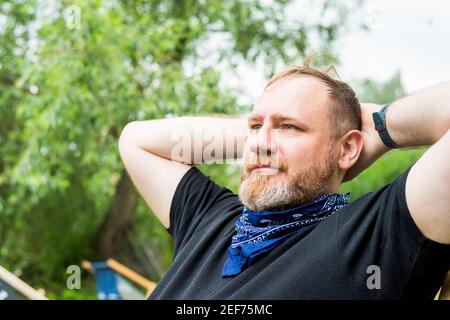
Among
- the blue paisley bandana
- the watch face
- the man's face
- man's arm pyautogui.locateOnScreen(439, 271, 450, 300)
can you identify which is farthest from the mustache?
man's arm pyautogui.locateOnScreen(439, 271, 450, 300)

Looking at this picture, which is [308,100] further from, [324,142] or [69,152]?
[69,152]

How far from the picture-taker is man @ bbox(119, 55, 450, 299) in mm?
1151

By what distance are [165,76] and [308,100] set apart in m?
4.45

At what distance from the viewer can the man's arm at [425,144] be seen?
3.58 ft

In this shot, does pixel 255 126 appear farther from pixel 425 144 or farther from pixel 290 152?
pixel 425 144

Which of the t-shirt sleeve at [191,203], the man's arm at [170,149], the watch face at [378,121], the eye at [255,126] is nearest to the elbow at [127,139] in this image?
the man's arm at [170,149]

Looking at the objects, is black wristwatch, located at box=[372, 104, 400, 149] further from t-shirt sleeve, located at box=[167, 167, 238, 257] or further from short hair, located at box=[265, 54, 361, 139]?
t-shirt sleeve, located at box=[167, 167, 238, 257]

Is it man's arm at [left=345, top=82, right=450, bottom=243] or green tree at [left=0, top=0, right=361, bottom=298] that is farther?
green tree at [left=0, top=0, right=361, bottom=298]

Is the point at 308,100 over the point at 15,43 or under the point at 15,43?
under

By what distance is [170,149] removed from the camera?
1.82m

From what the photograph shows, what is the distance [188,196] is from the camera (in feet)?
5.62

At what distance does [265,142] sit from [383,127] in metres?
0.27

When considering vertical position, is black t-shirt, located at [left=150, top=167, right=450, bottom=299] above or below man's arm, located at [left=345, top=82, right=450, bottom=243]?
below
